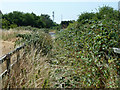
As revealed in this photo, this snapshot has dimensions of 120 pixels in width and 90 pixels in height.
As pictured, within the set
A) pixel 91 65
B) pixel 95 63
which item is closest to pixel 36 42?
pixel 91 65

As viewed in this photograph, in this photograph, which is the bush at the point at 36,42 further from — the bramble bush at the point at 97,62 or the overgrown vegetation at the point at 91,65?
the bramble bush at the point at 97,62

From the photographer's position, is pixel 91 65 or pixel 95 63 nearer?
pixel 95 63

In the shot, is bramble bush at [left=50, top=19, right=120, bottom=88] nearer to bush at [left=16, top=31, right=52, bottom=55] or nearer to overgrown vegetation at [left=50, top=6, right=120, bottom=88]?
overgrown vegetation at [left=50, top=6, right=120, bottom=88]

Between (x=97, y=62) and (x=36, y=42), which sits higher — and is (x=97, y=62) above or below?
below

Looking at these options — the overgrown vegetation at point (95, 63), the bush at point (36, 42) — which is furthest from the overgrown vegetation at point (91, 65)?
the bush at point (36, 42)

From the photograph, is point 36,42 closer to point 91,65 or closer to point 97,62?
point 91,65

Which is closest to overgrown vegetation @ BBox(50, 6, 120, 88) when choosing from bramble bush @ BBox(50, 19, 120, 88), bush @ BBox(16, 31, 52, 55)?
bramble bush @ BBox(50, 19, 120, 88)

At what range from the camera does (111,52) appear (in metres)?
3.70

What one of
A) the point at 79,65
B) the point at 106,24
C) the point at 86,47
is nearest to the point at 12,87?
the point at 79,65

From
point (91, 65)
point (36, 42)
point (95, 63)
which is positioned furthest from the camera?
point (36, 42)

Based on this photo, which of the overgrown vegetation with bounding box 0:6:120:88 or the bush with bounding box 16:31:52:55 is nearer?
the overgrown vegetation with bounding box 0:6:120:88

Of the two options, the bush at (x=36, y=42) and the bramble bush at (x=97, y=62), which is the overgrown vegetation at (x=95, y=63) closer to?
the bramble bush at (x=97, y=62)

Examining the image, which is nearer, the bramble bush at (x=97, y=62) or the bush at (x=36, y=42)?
the bramble bush at (x=97, y=62)

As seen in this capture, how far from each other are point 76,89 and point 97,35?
171 cm
